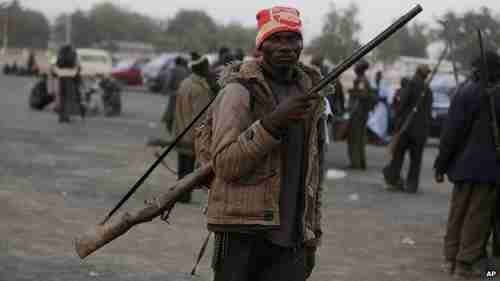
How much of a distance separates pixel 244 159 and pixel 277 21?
646 mm

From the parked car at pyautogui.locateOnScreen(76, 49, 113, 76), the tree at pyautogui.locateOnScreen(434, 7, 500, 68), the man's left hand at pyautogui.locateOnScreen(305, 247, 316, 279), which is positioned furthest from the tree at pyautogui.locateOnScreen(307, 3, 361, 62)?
the parked car at pyautogui.locateOnScreen(76, 49, 113, 76)

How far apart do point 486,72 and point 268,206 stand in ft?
15.1

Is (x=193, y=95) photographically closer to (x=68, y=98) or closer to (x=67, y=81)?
(x=68, y=98)

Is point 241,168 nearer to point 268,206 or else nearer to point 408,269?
point 268,206

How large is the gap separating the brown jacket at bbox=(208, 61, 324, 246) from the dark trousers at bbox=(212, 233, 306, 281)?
140 mm

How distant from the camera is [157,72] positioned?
47.1 m

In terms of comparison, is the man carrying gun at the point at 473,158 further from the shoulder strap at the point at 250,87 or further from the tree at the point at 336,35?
the tree at the point at 336,35

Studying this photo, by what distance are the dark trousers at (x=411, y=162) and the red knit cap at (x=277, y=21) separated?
10785mm

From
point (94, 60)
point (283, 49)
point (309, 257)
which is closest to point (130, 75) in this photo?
point (94, 60)

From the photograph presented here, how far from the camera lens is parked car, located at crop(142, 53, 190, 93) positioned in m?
45.6

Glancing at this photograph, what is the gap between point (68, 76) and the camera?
25.2 metres

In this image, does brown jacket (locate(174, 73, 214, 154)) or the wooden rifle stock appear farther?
brown jacket (locate(174, 73, 214, 154))

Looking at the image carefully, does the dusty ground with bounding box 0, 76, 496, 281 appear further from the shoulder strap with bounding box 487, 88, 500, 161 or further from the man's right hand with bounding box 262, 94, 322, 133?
the man's right hand with bounding box 262, 94, 322, 133

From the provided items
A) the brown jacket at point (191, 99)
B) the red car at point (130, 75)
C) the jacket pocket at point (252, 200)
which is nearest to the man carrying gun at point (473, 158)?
the brown jacket at point (191, 99)
